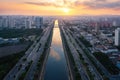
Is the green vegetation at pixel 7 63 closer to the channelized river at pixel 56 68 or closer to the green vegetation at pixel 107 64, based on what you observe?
the channelized river at pixel 56 68

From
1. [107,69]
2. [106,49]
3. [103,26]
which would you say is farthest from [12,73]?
[103,26]

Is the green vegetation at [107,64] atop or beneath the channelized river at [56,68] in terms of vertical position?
atop

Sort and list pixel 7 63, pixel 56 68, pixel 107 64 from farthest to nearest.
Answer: pixel 7 63, pixel 56 68, pixel 107 64

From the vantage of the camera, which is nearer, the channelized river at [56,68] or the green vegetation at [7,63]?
the channelized river at [56,68]

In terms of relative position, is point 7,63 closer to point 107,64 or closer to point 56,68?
point 56,68

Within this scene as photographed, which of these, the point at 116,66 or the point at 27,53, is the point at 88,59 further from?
the point at 27,53

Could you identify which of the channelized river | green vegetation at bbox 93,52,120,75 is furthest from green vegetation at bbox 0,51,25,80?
green vegetation at bbox 93,52,120,75

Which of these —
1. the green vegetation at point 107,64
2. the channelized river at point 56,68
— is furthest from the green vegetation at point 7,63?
the green vegetation at point 107,64

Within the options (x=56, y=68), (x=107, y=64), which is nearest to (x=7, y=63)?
(x=56, y=68)

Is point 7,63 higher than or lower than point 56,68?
higher

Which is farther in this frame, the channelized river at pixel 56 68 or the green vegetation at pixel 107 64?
the green vegetation at pixel 107 64
